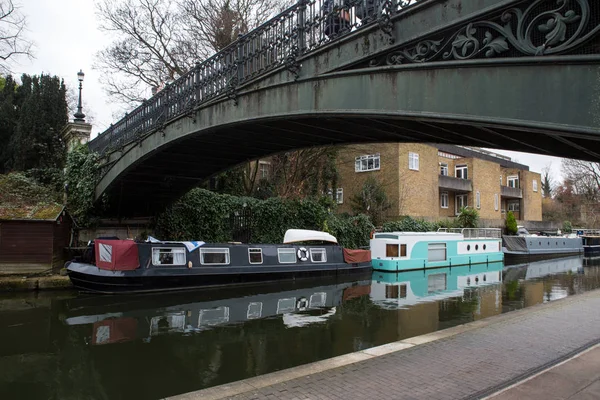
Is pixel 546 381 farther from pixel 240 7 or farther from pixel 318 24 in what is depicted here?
pixel 240 7

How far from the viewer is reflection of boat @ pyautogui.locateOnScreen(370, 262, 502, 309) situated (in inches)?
532

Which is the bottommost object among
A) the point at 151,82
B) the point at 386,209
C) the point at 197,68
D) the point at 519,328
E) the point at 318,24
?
the point at 519,328

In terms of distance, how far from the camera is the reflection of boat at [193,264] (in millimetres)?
12852

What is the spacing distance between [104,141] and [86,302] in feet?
20.7

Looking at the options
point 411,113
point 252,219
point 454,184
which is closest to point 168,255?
point 252,219

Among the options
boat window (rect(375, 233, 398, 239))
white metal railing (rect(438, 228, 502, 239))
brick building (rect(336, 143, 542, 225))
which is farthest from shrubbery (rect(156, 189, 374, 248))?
white metal railing (rect(438, 228, 502, 239))

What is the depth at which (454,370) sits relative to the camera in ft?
16.2

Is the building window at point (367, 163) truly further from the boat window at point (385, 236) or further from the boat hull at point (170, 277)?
the boat hull at point (170, 277)

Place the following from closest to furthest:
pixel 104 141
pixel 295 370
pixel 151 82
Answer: pixel 295 370 < pixel 104 141 < pixel 151 82

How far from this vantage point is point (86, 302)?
11953mm

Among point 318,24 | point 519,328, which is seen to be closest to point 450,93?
point 318,24

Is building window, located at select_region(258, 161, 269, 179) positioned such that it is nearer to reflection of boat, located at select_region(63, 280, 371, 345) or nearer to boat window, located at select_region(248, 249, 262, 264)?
boat window, located at select_region(248, 249, 262, 264)

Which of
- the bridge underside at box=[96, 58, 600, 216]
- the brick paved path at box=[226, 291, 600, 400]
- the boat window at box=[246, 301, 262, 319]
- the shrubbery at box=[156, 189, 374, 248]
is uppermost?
the bridge underside at box=[96, 58, 600, 216]

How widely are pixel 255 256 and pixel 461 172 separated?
2480 centimetres
